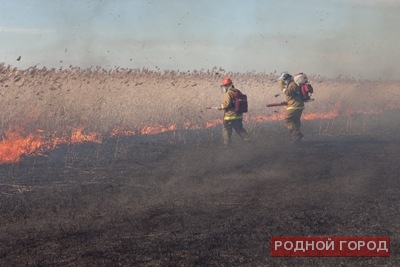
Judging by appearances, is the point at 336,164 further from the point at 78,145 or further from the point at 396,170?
the point at 78,145

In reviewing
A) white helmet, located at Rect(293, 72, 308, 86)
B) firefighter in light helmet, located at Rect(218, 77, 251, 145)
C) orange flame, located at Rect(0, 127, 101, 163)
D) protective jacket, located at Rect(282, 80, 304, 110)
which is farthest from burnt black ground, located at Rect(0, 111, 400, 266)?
white helmet, located at Rect(293, 72, 308, 86)

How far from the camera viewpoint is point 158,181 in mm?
A: 7414

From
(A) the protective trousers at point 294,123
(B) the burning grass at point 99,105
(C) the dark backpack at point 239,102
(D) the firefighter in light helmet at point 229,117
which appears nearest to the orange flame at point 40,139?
(B) the burning grass at point 99,105

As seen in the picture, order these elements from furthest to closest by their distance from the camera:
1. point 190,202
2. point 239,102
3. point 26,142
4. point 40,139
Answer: point 40,139, point 239,102, point 26,142, point 190,202

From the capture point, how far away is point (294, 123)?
1165cm

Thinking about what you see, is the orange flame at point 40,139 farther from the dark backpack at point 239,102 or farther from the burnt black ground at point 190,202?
the dark backpack at point 239,102

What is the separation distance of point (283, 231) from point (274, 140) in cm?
730

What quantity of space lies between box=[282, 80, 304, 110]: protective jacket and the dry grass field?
3.58 feet

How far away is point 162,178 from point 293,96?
5558 millimetres

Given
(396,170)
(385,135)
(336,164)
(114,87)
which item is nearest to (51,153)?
(114,87)

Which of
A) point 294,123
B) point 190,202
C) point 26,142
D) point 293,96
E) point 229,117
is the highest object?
point 293,96

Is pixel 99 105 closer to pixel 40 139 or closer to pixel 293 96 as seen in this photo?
pixel 40 139

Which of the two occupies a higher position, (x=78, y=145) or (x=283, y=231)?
(x=78, y=145)

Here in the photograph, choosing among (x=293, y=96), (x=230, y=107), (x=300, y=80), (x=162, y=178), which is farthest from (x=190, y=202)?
(x=300, y=80)
